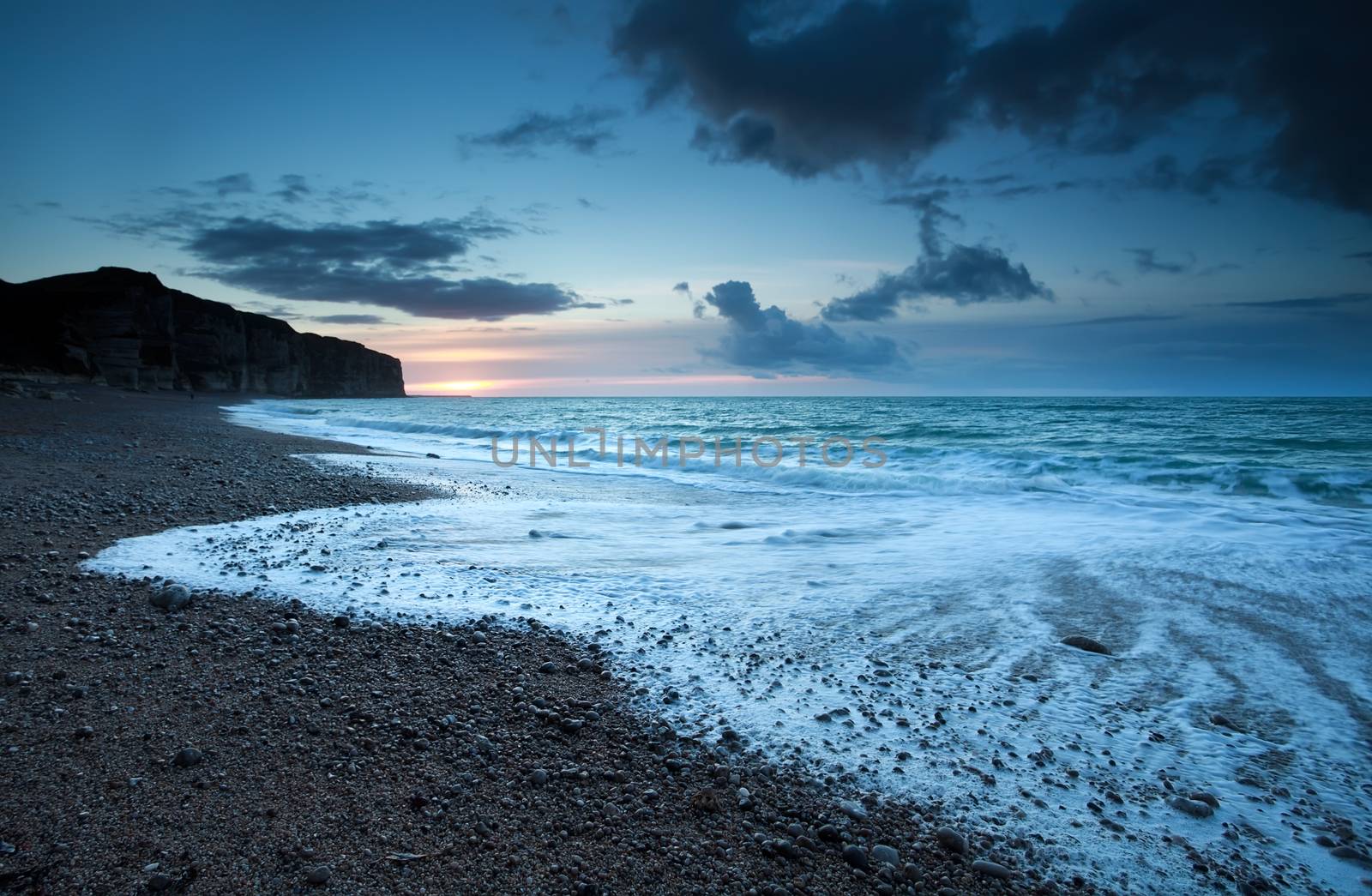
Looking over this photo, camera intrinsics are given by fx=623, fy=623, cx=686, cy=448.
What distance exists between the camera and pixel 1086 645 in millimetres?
4742

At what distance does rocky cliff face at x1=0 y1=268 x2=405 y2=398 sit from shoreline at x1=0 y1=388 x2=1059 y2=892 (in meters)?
62.3

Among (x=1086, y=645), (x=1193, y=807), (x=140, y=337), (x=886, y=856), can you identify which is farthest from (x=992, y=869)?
(x=140, y=337)

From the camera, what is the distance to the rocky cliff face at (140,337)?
162 ft

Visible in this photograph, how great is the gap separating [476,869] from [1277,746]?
4.20 meters

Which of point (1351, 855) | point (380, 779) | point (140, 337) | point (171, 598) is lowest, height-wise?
point (1351, 855)

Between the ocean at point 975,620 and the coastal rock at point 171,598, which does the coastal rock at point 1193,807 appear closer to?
the ocean at point 975,620

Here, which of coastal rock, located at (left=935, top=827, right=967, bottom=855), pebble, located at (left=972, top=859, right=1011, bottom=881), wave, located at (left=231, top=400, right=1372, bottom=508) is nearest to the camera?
pebble, located at (left=972, top=859, right=1011, bottom=881)

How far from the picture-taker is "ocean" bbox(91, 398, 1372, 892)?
2.99 m

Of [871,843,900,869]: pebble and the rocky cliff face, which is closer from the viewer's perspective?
[871,843,900,869]: pebble

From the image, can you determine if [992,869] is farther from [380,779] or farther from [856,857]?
[380,779]

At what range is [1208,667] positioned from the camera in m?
4.43

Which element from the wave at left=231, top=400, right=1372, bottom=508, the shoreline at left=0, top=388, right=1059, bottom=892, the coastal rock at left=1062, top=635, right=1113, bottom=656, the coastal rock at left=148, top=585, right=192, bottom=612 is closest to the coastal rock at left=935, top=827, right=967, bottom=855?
the shoreline at left=0, top=388, right=1059, bottom=892

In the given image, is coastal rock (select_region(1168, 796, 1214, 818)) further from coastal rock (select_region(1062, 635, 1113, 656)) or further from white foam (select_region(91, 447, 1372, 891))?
coastal rock (select_region(1062, 635, 1113, 656))

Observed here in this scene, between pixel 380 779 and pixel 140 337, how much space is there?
7447 cm
